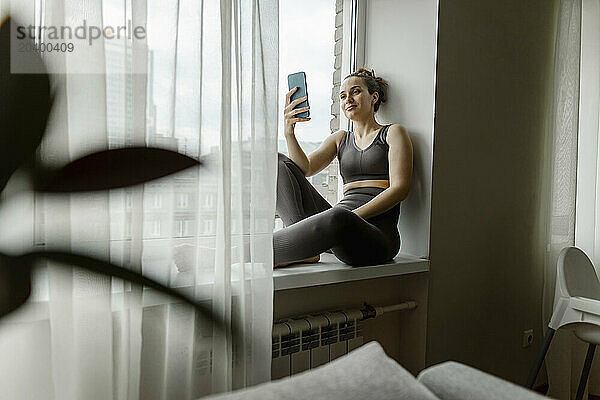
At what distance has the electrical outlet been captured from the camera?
281 cm

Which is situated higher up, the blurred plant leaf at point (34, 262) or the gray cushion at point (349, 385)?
the blurred plant leaf at point (34, 262)

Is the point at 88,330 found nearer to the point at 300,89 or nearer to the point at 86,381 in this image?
the point at 86,381

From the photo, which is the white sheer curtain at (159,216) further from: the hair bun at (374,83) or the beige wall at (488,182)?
Answer: the beige wall at (488,182)

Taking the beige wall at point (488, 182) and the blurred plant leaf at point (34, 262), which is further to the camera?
the beige wall at point (488, 182)

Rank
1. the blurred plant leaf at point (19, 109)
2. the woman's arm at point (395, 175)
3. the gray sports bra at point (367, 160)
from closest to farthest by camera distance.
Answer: the blurred plant leaf at point (19, 109)
the woman's arm at point (395, 175)
the gray sports bra at point (367, 160)

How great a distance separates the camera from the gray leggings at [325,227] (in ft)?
6.56

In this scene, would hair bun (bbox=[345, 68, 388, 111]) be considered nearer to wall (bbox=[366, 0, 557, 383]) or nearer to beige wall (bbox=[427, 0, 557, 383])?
wall (bbox=[366, 0, 557, 383])

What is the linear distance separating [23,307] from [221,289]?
1.69 ft

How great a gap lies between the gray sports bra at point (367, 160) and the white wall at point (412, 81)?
15 cm

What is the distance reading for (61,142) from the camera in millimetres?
1374

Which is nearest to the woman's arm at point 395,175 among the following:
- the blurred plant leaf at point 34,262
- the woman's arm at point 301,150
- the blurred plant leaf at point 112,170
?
the woman's arm at point 301,150

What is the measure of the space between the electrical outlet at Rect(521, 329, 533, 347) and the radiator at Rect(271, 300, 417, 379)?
3.08 ft

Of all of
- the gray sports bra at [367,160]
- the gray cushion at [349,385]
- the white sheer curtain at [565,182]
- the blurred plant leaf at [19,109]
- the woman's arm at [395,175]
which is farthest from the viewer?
the white sheer curtain at [565,182]

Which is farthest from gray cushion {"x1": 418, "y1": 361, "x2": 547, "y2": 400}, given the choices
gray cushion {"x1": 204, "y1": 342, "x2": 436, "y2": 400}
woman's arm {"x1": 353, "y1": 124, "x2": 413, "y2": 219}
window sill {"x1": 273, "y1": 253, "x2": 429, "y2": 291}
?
woman's arm {"x1": 353, "y1": 124, "x2": 413, "y2": 219}
